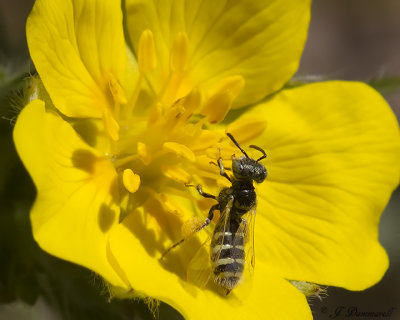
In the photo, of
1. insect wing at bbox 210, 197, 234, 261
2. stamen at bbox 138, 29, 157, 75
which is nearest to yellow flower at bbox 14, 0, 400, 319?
stamen at bbox 138, 29, 157, 75

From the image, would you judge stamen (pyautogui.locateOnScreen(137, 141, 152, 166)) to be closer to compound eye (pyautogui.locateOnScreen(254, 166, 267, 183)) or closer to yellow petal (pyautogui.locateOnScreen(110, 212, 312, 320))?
yellow petal (pyautogui.locateOnScreen(110, 212, 312, 320))

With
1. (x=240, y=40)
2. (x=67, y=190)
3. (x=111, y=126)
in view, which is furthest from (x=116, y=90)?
(x=240, y=40)

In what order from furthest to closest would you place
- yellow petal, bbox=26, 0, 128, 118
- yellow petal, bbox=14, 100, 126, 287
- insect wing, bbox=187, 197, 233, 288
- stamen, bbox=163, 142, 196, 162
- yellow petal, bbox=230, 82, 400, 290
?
yellow petal, bbox=230, 82, 400, 290 → stamen, bbox=163, 142, 196, 162 → insect wing, bbox=187, 197, 233, 288 → yellow petal, bbox=26, 0, 128, 118 → yellow petal, bbox=14, 100, 126, 287

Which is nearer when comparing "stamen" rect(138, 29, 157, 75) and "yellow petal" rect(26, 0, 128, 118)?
"yellow petal" rect(26, 0, 128, 118)

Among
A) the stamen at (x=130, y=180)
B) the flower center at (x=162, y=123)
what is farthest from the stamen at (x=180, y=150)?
the stamen at (x=130, y=180)

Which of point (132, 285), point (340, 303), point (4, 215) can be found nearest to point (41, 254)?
point (4, 215)

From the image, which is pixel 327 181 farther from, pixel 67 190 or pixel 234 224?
pixel 67 190

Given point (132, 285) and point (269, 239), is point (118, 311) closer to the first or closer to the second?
point (132, 285)

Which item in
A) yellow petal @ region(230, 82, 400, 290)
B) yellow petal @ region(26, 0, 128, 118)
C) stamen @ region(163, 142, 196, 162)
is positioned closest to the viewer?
yellow petal @ region(26, 0, 128, 118)
